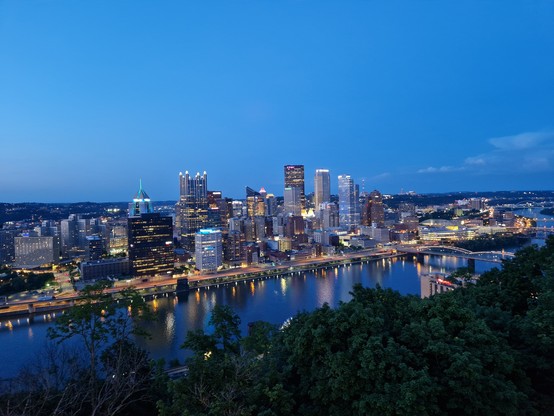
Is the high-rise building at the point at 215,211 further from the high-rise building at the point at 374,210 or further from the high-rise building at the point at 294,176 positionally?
the high-rise building at the point at 374,210

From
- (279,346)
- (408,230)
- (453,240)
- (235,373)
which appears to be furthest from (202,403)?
(408,230)

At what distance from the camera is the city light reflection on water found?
7.78m

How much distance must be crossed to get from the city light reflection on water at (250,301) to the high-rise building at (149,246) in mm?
3463

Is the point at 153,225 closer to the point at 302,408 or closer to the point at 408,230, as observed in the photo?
the point at 302,408

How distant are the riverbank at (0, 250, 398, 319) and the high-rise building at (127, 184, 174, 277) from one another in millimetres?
1346

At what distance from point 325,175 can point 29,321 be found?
39578 mm

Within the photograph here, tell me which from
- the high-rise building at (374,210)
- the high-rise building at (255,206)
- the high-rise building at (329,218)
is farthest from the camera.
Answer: the high-rise building at (255,206)

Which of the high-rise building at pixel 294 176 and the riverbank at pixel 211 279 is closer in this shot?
the riverbank at pixel 211 279

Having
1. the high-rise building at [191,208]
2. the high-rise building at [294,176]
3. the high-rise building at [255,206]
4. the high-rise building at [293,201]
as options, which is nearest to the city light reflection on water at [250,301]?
the high-rise building at [191,208]

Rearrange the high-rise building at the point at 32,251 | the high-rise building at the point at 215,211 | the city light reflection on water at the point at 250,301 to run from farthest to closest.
Result: the high-rise building at the point at 215,211 → the high-rise building at the point at 32,251 → the city light reflection on water at the point at 250,301

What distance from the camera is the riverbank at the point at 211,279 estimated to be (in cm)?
1067

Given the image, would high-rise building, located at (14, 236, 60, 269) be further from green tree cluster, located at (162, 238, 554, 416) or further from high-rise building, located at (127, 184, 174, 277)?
green tree cluster, located at (162, 238, 554, 416)

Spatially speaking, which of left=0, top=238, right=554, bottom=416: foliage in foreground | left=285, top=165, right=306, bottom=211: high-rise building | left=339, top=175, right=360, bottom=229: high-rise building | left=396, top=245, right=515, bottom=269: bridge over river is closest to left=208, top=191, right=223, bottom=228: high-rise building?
left=285, top=165, right=306, bottom=211: high-rise building

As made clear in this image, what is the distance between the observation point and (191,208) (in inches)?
1109
